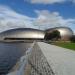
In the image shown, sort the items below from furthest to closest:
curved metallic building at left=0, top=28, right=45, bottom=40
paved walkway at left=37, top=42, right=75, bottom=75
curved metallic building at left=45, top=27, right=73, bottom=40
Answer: curved metallic building at left=45, top=27, right=73, bottom=40 → curved metallic building at left=0, top=28, right=45, bottom=40 → paved walkway at left=37, top=42, right=75, bottom=75

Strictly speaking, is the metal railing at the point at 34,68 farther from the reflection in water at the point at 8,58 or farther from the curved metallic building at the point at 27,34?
the curved metallic building at the point at 27,34

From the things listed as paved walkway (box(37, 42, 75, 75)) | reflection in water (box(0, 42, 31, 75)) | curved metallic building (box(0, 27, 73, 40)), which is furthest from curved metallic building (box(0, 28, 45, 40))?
paved walkway (box(37, 42, 75, 75))

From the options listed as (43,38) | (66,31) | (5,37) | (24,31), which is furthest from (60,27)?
(5,37)

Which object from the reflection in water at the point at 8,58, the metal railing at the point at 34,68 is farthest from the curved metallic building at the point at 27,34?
the metal railing at the point at 34,68

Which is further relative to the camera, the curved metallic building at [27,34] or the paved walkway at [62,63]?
the curved metallic building at [27,34]

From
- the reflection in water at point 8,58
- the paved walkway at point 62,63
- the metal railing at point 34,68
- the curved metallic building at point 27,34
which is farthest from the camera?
the curved metallic building at point 27,34

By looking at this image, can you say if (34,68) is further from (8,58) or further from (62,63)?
(8,58)

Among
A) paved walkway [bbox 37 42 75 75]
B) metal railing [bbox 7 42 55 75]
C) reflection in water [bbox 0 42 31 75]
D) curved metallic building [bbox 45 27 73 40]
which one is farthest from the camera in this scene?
curved metallic building [bbox 45 27 73 40]

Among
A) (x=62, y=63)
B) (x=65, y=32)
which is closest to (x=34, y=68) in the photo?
(x=62, y=63)

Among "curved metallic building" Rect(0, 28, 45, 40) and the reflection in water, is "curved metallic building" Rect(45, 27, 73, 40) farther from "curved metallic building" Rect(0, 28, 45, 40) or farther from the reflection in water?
the reflection in water

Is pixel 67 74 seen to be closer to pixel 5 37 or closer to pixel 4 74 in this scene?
pixel 4 74

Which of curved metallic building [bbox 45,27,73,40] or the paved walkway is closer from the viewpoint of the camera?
the paved walkway

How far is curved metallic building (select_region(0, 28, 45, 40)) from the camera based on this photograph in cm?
10575

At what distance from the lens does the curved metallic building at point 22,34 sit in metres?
106
